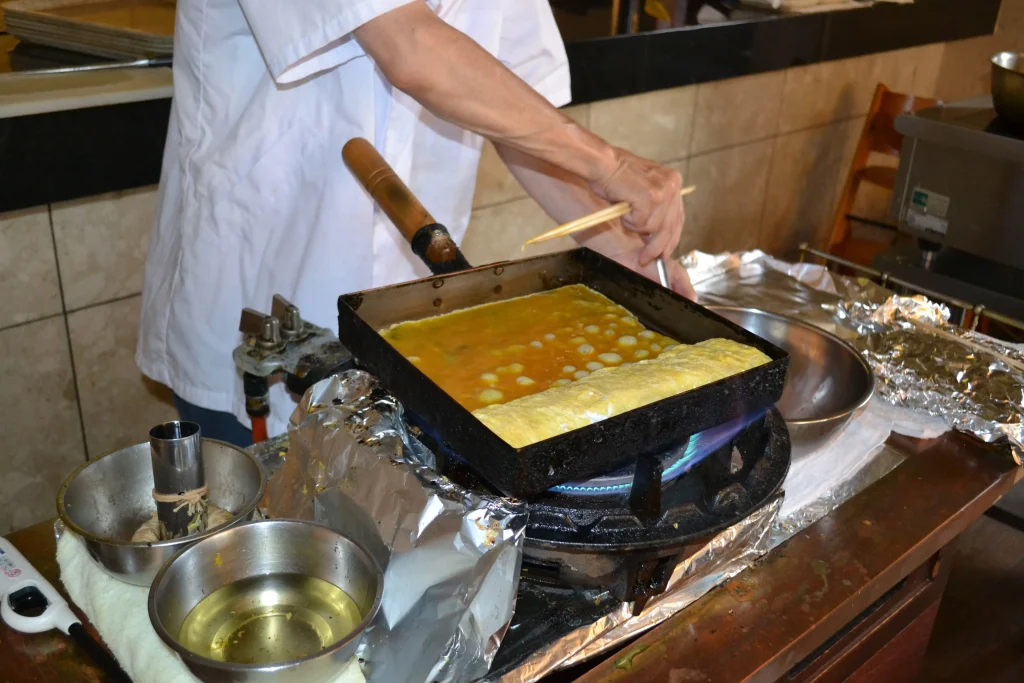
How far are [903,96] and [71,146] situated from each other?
2.19 m

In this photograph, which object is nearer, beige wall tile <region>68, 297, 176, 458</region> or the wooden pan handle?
the wooden pan handle

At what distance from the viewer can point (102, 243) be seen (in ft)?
5.37

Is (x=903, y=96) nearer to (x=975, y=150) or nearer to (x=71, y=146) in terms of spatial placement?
(x=975, y=150)

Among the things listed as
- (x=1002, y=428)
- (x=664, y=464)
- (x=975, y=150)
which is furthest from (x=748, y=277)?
(x=664, y=464)

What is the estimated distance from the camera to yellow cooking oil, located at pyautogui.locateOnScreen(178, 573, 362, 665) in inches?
30.5

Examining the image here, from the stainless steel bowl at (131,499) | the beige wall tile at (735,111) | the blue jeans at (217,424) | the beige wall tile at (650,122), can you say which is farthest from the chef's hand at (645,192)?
the beige wall tile at (735,111)

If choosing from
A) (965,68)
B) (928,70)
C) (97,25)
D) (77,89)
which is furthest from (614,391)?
(965,68)

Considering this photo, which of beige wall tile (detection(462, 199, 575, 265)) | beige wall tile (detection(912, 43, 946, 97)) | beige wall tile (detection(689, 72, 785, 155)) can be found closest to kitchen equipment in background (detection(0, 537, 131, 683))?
beige wall tile (detection(462, 199, 575, 265))

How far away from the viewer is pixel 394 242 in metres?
1.42

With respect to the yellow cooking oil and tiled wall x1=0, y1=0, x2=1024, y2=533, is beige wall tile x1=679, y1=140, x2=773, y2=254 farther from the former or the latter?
the yellow cooking oil

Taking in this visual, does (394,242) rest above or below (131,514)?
above

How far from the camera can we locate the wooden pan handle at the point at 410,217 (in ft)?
3.45

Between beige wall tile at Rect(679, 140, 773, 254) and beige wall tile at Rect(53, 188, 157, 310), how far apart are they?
158cm

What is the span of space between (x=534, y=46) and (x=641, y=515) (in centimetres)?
86
